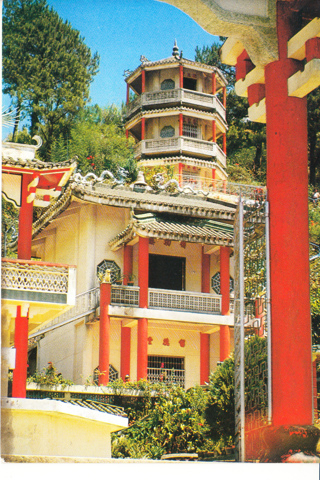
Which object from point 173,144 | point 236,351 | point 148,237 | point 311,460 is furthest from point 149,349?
point 173,144

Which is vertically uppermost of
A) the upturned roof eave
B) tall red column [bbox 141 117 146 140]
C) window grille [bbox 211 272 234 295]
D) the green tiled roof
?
the upturned roof eave

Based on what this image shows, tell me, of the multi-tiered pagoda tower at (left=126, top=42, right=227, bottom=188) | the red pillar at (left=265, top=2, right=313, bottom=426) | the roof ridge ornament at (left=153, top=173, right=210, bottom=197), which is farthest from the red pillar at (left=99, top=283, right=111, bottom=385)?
the multi-tiered pagoda tower at (left=126, top=42, right=227, bottom=188)

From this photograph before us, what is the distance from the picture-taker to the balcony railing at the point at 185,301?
605 inches

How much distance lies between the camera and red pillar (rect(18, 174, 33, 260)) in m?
10.4

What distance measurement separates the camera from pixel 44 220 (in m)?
16.7

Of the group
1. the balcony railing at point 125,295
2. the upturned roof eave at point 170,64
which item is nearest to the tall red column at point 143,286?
the balcony railing at point 125,295

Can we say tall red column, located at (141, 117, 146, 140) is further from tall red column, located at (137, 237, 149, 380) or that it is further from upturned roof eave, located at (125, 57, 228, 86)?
tall red column, located at (137, 237, 149, 380)

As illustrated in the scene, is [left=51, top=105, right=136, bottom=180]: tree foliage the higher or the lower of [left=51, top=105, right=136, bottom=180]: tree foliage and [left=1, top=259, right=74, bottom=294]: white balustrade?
the higher

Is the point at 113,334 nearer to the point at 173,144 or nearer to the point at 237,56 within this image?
the point at 237,56

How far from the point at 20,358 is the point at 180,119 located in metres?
17.2

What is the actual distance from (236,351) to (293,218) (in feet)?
4.75

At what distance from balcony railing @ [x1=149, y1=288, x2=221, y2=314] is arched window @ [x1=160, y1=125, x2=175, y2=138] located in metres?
12.2

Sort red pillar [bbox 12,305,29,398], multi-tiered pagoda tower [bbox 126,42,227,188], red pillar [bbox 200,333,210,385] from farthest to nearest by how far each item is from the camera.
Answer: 1. multi-tiered pagoda tower [bbox 126,42,227,188]
2. red pillar [bbox 200,333,210,385]
3. red pillar [bbox 12,305,29,398]

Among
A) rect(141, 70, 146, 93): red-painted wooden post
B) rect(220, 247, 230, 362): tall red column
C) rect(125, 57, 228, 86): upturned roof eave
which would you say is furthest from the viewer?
rect(141, 70, 146, 93): red-painted wooden post
